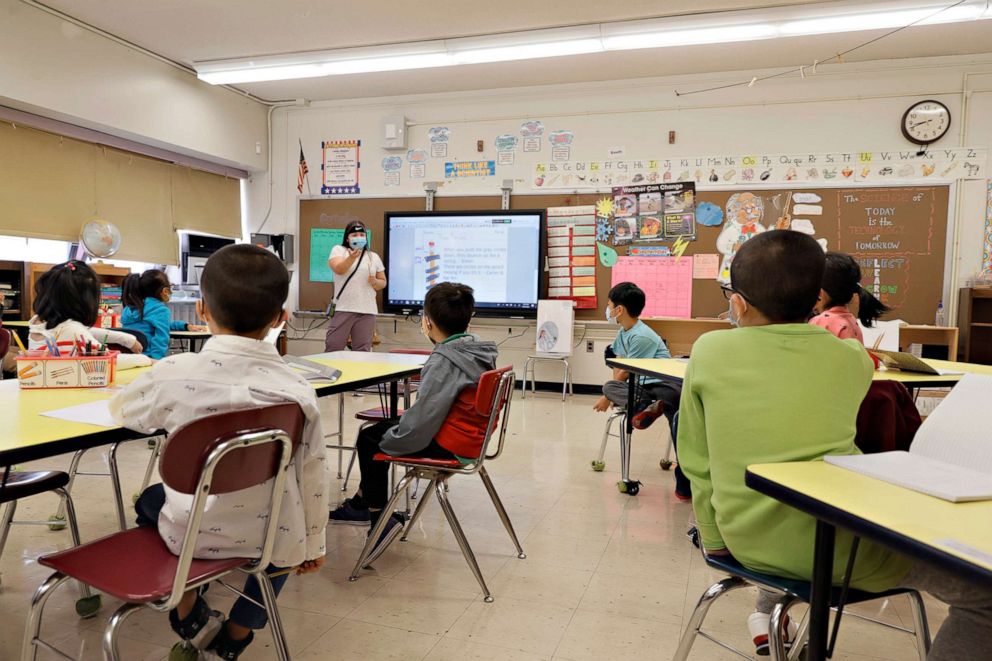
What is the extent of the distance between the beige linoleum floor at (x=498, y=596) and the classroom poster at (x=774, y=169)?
3.47 m

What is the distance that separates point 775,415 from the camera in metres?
1.14

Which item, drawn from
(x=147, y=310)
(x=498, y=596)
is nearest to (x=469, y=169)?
(x=147, y=310)

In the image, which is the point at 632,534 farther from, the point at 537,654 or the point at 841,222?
the point at 841,222

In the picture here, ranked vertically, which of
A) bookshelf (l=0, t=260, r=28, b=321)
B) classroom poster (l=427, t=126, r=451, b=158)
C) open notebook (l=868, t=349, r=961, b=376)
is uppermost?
classroom poster (l=427, t=126, r=451, b=158)

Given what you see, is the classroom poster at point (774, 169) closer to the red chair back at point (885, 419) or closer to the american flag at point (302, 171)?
the american flag at point (302, 171)

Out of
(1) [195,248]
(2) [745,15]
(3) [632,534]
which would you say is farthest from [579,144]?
(3) [632,534]

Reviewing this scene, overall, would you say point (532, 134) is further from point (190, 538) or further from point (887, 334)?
point (190, 538)

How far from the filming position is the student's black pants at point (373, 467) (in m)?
2.21

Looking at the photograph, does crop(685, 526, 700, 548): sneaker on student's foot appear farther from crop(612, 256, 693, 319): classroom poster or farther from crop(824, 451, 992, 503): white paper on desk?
crop(612, 256, 693, 319): classroom poster

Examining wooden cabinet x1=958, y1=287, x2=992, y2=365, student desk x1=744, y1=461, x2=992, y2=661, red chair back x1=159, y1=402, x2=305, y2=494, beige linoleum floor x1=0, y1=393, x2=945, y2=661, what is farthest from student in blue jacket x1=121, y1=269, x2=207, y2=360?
wooden cabinet x1=958, y1=287, x2=992, y2=365

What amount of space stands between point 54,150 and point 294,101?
7.73 feet

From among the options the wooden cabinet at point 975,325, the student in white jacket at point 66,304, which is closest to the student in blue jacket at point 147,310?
the student in white jacket at point 66,304

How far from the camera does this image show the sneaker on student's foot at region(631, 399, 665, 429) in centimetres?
300

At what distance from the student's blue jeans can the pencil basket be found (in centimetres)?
44
